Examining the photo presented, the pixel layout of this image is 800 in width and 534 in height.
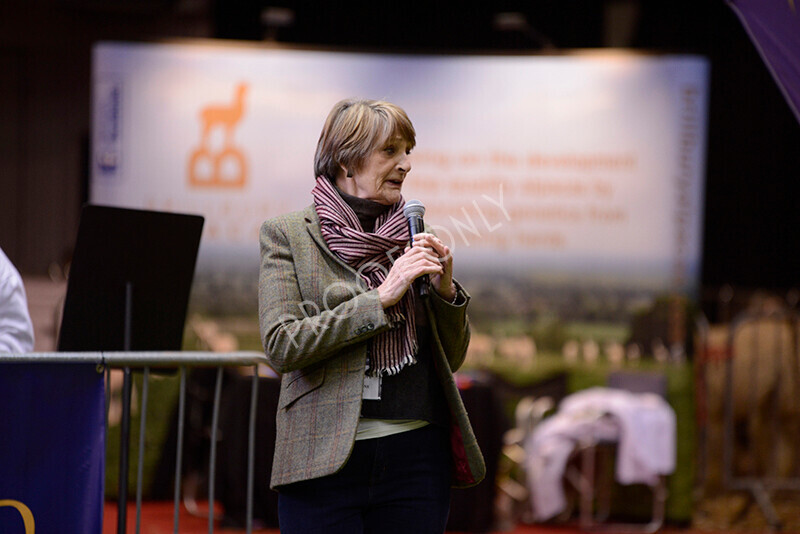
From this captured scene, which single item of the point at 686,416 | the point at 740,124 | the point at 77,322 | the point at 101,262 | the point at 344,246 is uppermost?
the point at 740,124

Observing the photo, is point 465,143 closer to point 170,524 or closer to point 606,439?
point 606,439

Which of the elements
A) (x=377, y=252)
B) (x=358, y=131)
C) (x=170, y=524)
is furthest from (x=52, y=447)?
(x=170, y=524)

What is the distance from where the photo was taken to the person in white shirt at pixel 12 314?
2646 mm

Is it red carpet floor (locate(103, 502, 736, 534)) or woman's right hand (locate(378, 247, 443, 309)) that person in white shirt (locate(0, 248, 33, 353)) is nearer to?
woman's right hand (locate(378, 247, 443, 309))

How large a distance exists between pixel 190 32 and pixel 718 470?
5.70m

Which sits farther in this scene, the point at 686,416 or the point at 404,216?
the point at 686,416

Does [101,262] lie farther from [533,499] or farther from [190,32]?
[190,32]

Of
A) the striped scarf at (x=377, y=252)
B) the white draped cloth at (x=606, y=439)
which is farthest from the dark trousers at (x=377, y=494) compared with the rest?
the white draped cloth at (x=606, y=439)

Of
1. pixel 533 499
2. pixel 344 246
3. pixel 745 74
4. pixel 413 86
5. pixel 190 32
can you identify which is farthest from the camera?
pixel 190 32

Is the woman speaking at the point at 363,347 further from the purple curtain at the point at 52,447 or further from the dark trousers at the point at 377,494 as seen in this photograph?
the purple curtain at the point at 52,447

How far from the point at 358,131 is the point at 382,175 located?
0.10m

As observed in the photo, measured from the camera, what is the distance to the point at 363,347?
1.89m

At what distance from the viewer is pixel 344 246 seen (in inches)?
76.1

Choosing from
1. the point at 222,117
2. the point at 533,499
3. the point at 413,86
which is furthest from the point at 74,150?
the point at 533,499
